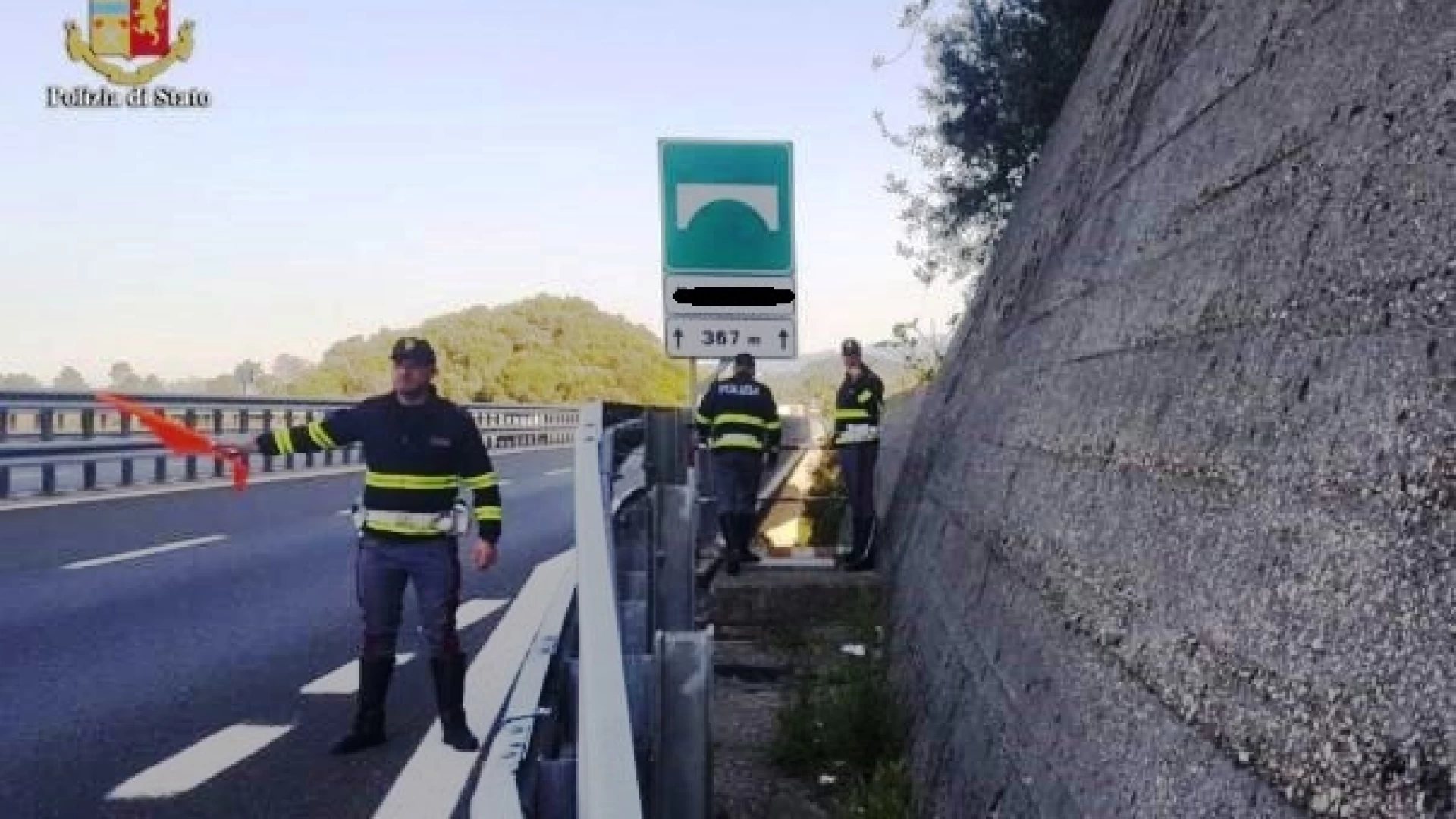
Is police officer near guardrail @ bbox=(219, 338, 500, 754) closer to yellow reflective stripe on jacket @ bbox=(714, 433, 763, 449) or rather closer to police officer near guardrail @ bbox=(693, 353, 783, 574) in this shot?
police officer near guardrail @ bbox=(693, 353, 783, 574)

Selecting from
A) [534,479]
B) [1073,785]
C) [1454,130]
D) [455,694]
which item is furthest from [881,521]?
[534,479]

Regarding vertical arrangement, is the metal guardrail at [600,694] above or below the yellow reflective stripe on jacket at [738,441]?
below

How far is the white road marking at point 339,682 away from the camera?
7301mm

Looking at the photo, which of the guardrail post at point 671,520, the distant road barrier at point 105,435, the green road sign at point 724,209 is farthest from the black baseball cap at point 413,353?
the distant road barrier at point 105,435

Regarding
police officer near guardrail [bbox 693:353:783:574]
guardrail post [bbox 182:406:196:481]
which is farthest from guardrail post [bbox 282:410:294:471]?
police officer near guardrail [bbox 693:353:783:574]

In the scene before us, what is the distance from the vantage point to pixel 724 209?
34.9 ft

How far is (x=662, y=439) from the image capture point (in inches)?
292

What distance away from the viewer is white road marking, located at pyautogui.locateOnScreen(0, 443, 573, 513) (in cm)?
1720

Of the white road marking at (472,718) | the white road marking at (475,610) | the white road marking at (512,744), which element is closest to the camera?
the white road marking at (512,744)

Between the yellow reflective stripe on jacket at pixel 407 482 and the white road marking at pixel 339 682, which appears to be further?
the white road marking at pixel 339 682

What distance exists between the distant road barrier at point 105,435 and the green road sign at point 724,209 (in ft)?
11.4

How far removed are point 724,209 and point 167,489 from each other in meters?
13.3

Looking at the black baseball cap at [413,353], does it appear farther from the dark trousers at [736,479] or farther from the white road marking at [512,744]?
the dark trousers at [736,479]

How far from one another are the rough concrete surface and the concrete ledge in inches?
147
